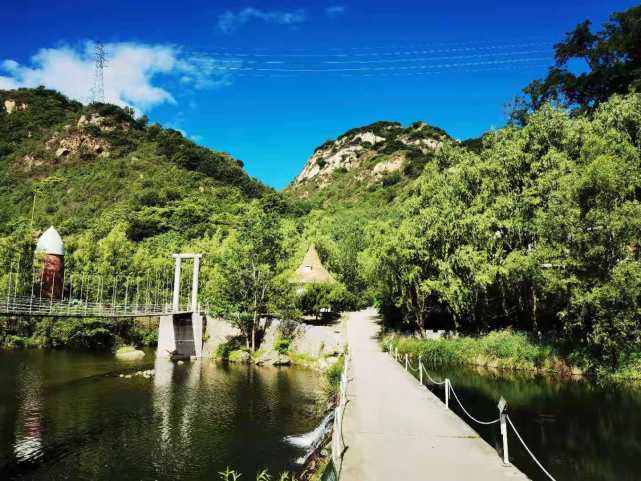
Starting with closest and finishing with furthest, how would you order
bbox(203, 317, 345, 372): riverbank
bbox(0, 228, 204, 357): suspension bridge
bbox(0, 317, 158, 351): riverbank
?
bbox(203, 317, 345, 372): riverbank, bbox(0, 228, 204, 357): suspension bridge, bbox(0, 317, 158, 351): riverbank

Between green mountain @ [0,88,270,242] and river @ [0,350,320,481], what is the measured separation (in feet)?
114

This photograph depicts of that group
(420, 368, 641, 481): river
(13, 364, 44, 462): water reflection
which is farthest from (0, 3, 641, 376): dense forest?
(13, 364, 44, 462): water reflection

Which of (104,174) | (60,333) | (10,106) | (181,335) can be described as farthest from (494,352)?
(10,106)

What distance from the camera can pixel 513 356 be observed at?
24.2 meters

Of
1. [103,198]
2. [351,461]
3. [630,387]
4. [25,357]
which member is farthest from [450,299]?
[103,198]

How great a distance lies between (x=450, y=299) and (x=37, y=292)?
3204cm

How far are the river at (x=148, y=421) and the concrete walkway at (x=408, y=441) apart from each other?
112 inches

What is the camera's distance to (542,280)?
2323cm

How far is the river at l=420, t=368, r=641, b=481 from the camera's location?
11.2m

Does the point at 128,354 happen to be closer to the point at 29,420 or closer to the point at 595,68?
the point at 29,420

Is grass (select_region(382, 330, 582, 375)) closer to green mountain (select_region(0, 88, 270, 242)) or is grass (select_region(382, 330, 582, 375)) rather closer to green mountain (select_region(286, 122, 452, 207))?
green mountain (select_region(0, 88, 270, 242))

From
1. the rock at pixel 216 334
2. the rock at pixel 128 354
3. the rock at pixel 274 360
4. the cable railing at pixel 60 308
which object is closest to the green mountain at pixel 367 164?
the rock at pixel 216 334

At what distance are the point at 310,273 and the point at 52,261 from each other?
19648 mm

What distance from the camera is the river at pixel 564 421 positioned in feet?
36.9
